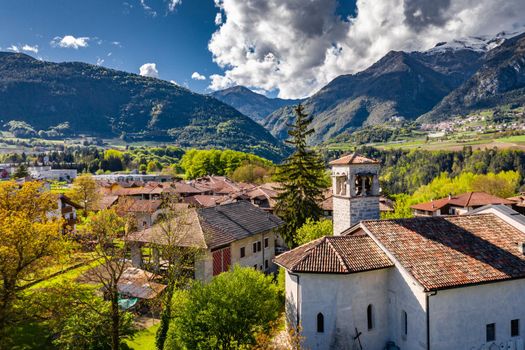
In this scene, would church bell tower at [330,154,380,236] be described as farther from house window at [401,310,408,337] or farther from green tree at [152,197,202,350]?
green tree at [152,197,202,350]

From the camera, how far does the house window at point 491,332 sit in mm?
20984

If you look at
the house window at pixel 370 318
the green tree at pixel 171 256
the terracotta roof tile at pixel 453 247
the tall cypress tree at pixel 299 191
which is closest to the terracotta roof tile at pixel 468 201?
the tall cypress tree at pixel 299 191

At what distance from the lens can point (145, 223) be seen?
206 ft

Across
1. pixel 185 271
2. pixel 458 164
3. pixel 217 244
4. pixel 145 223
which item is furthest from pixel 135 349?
pixel 458 164

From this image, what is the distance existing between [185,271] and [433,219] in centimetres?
2032

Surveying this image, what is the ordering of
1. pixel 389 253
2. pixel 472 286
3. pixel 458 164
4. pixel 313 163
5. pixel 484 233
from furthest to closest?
1. pixel 458 164
2. pixel 313 163
3. pixel 484 233
4. pixel 389 253
5. pixel 472 286

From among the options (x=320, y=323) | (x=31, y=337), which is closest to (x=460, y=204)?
(x=320, y=323)

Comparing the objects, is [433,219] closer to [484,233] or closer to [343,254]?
[484,233]

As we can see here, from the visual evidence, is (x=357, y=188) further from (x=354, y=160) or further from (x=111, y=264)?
(x=111, y=264)

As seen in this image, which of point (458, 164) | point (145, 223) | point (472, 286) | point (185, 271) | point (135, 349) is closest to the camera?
point (472, 286)

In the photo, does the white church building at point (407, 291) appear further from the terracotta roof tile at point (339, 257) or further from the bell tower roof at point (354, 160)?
the bell tower roof at point (354, 160)

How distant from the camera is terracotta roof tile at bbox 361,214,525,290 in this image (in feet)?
66.1

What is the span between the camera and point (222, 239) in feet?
116

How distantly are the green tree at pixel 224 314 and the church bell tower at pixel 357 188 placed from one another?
7.82 meters
